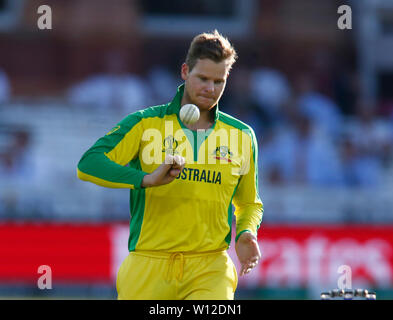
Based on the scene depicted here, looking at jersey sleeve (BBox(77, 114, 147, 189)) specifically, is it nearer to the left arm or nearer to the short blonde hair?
the short blonde hair

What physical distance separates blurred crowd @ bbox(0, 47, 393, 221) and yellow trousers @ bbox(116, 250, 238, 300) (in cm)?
856

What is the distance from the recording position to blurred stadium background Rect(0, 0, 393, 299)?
1304 cm

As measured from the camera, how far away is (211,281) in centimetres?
520

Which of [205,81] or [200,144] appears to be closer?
[205,81]

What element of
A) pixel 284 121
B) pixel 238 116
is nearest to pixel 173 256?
pixel 238 116

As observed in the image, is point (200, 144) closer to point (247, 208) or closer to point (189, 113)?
point (189, 113)

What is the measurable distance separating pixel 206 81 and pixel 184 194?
68 centimetres

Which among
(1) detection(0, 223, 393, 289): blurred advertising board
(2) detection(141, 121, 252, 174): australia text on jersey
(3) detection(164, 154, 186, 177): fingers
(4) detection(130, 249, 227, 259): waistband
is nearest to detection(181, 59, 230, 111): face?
(2) detection(141, 121, 252, 174): australia text on jersey

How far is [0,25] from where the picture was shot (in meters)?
17.4
